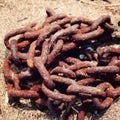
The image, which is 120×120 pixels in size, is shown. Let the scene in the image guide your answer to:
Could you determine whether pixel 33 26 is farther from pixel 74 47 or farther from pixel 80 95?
pixel 80 95

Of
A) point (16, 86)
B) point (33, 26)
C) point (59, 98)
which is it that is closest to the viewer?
point (59, 98)

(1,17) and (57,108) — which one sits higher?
(1,17)

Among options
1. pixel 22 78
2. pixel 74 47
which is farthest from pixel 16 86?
pixel 74 47

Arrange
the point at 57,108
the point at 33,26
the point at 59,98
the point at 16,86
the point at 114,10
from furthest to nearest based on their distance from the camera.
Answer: the point at 114,10 → the point at 33,26 → the point at 16,86 → the point at 57,108 → the point at 59,98

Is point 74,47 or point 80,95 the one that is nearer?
point 80,95

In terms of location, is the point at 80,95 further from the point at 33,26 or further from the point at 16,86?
the point at 33,26

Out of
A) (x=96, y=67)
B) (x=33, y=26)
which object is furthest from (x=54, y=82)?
(x=33, y=26)
